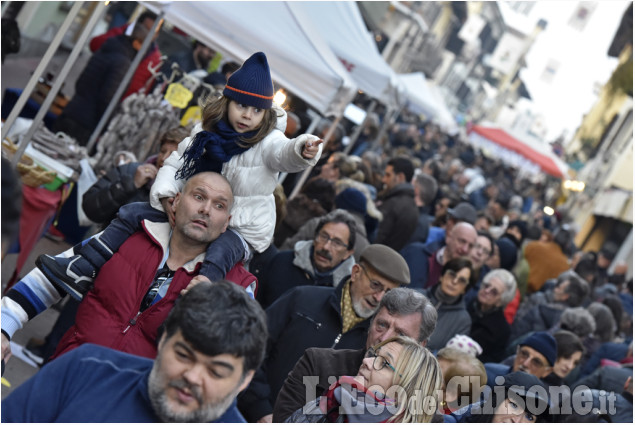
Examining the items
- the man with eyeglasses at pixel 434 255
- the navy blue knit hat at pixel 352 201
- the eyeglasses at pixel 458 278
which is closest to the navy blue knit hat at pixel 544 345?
the eyeglasses at pixel 458 278

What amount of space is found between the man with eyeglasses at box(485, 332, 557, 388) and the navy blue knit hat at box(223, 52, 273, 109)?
286 centimetres

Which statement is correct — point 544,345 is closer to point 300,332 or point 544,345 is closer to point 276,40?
point 300,332

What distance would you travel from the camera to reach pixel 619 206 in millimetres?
30469

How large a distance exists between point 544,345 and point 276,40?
10.0 feet

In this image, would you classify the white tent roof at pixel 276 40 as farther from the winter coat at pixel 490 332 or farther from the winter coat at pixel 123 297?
the winter coat at pixel 123 297

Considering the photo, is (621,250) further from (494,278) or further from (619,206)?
(494,278)

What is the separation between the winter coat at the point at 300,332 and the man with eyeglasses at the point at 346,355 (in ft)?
1.39

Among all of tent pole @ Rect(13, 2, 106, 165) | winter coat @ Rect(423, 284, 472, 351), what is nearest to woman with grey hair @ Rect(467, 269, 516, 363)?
winter coat @ Rect(423, 284, 472, 351)

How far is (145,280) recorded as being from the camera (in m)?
3.41

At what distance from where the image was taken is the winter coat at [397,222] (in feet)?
28.5

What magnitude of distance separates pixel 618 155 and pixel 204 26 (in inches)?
1205

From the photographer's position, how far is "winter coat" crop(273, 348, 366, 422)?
3721 mm

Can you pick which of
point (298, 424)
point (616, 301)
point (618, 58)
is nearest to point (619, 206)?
point (618, 58)

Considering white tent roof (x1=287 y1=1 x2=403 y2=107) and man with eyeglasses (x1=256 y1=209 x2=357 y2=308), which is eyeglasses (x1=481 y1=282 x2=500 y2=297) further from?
white tent roof (x1=287 y1=1 x2=403 y2=107)
